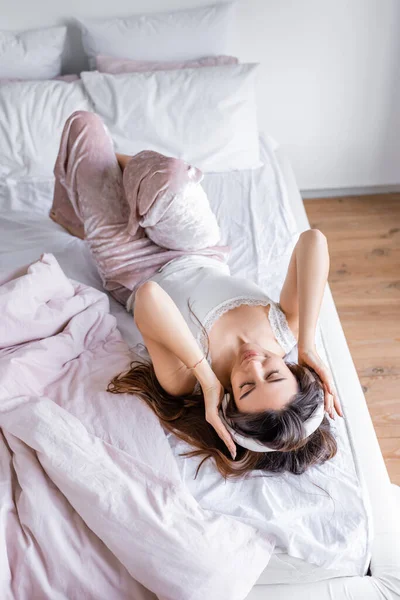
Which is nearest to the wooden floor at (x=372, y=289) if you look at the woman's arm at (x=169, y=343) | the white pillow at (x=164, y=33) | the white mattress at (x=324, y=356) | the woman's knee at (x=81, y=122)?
the white mattress at (x=324, y=356)

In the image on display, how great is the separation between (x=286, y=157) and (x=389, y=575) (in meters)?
1.68

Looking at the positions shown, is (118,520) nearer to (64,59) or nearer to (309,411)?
(309,411)

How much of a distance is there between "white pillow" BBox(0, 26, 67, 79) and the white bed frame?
1.48 metres

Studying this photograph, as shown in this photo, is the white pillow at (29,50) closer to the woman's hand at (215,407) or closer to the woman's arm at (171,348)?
the woman's arm at (171,348)

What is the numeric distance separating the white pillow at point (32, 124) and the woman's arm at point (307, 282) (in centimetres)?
110

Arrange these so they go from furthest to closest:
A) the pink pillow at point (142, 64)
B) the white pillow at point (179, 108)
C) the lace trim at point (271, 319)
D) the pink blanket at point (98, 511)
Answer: the pink pillow at point (142, 64)
the white pillow at point (179, 108)
the lace trim at point (271, 319)
the pink blanket at point (98, 511)

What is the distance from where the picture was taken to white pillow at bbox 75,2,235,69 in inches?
85.8

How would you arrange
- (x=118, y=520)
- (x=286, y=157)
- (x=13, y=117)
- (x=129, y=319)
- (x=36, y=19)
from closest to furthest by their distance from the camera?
(x=118, y=520)
(x=129, y=319)
(x=13, y=117)
(x=36, y=19)
(x=286, y=157)

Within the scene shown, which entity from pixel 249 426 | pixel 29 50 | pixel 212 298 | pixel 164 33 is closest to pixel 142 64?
pixel 164 33

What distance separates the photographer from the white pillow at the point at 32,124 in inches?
82.7

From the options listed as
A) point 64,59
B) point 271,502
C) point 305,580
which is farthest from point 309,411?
point 64,59

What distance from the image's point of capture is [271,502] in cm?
120

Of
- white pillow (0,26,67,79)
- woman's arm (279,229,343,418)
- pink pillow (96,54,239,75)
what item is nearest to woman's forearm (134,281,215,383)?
woman's arm (279,229,343,418)

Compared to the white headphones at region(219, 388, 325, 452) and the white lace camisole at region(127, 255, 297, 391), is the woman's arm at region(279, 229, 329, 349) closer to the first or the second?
the white lace camisole at region(127, 255, 297, 391)
